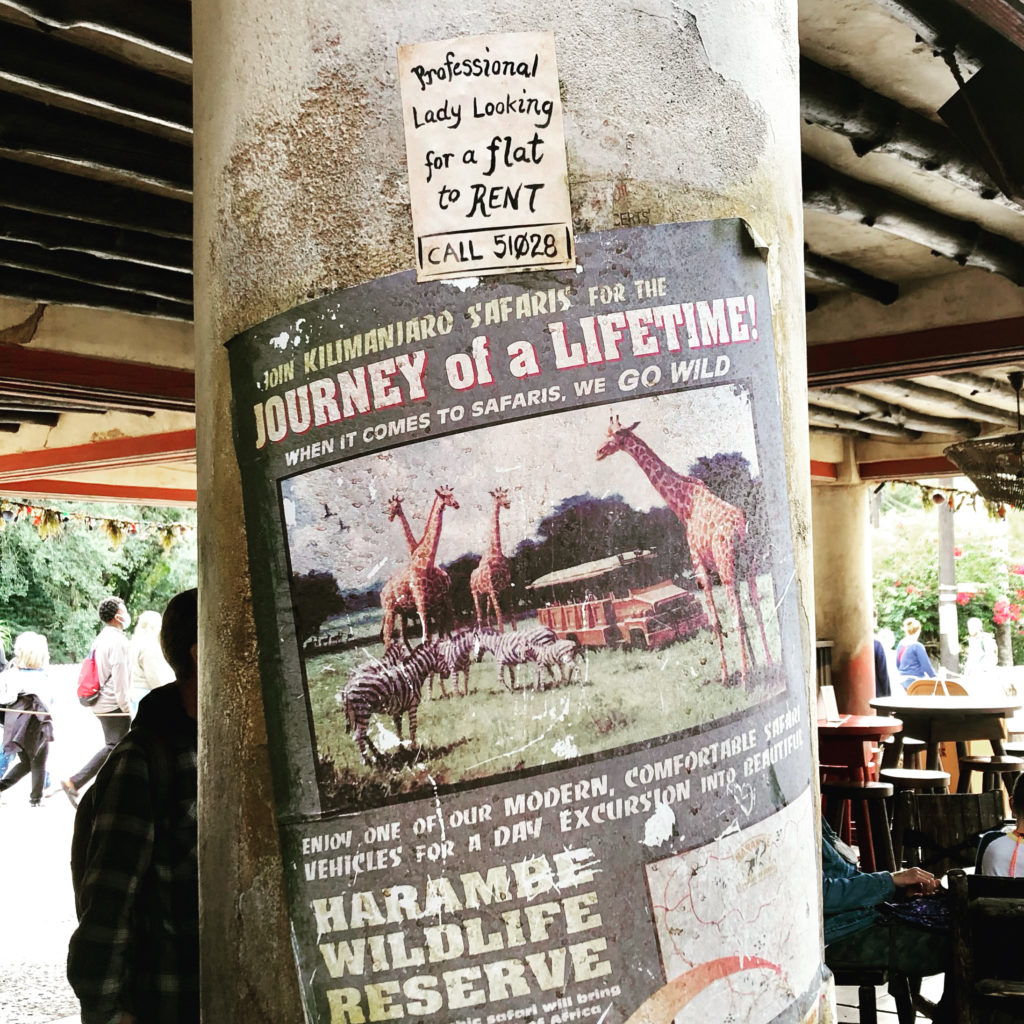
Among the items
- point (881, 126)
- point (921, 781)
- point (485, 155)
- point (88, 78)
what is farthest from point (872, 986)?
point (88, 78)

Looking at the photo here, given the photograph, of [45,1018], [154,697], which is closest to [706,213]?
[154,697]

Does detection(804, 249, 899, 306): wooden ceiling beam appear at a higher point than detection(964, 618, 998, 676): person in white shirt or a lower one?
higher

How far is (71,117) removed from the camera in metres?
4.20

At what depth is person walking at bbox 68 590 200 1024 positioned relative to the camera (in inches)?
92.2

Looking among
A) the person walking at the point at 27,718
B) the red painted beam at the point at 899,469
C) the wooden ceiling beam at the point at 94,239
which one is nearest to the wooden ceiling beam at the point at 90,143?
the wooden ceiling beam at the point at 94,239

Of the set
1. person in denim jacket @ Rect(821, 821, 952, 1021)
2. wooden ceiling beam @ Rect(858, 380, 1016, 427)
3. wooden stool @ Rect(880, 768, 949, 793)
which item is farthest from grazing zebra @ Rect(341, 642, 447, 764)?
wooden ceiling beam @ Rect(858, 380, 1016, 427)

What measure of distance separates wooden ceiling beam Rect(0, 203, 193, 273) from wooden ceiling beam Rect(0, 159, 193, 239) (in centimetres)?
14

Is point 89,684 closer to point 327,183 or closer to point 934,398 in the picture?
point 934,398

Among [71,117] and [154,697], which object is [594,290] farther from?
[71,117]

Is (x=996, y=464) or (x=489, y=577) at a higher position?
(x=996, y=464)

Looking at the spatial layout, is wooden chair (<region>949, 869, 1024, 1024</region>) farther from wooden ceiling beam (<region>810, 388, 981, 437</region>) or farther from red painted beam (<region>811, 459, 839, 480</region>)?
red painted beam (<region>811, 459, 839, 480</region>)

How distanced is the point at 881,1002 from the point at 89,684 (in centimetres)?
728

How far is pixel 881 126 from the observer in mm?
4254

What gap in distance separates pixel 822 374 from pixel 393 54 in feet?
21.9
